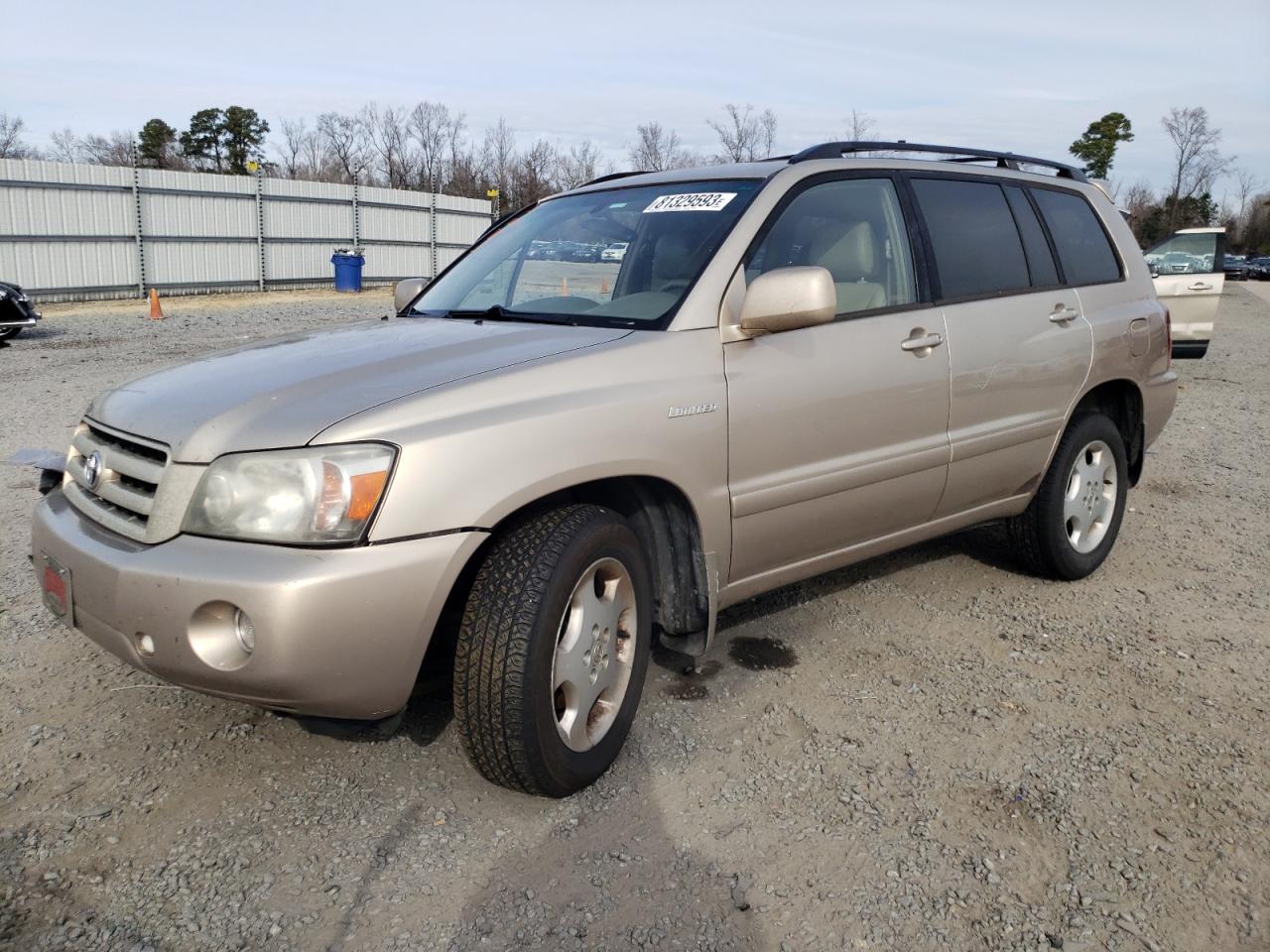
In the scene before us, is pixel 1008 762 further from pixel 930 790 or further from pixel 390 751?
pixel 390 751

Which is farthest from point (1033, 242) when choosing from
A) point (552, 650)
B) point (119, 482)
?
point (119, 482)

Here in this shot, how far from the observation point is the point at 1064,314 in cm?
435

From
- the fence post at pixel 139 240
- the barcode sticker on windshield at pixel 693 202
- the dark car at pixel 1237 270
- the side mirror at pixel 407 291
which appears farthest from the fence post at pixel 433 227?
the dark car at pixel 1237 270

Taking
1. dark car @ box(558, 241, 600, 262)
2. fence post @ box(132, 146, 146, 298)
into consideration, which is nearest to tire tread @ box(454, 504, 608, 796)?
dark car @ box(558, 241, 600, 262)

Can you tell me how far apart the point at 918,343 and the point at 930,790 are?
160cm

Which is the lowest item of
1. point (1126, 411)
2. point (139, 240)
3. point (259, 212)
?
point (1126, 411)

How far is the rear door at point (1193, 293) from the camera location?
11961mm

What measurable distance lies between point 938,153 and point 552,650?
9.42 ft

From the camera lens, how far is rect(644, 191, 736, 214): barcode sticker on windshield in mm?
3479

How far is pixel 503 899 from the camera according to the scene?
2.41m

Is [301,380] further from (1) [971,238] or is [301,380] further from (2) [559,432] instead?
(1) [971,238]

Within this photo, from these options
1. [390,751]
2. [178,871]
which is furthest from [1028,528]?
[178,871]

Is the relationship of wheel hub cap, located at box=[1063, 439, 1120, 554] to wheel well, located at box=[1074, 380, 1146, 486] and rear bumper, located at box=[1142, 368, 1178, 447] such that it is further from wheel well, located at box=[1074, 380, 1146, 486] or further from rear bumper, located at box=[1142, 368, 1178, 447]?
rear bumper, located at box=[1142, 368, 1178, 447]

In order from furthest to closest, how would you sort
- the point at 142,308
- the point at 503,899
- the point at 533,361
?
the point at 142,308
the point at 533,361
the point at 503,899
